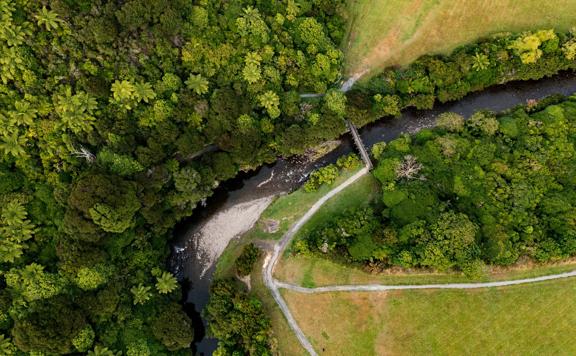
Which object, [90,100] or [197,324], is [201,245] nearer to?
[197,324]

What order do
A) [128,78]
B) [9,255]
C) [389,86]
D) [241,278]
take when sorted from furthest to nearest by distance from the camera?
[389,86] < [241,278] < [128,78] < [9,255]

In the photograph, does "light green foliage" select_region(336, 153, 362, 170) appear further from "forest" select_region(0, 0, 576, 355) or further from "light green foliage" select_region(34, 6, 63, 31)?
"light green foliage" select_region(34, 6, 63, 31)

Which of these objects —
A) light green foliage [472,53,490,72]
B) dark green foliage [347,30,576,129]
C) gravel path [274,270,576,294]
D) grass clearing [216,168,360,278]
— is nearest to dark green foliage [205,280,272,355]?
grass clearing [216,168,360,278]

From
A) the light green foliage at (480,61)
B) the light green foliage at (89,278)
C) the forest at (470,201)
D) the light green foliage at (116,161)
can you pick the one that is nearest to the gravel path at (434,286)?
the forest at (470,201)

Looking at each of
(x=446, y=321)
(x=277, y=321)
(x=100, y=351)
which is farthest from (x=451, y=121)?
(x=100, y=351)

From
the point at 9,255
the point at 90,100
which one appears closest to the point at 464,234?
the point at 90,100

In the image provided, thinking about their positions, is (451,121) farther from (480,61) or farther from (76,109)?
(76,109)


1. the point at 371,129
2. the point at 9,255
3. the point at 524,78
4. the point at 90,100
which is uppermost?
the point at 90,100
